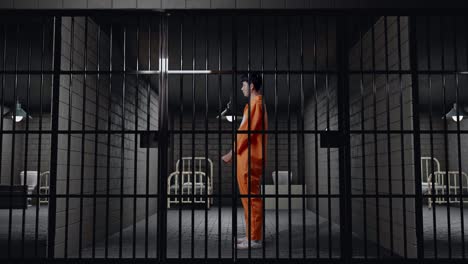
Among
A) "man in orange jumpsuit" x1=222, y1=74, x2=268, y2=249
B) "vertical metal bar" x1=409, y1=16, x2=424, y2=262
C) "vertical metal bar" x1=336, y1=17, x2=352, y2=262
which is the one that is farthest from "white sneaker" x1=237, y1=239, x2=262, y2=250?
"vertical metal bar" x1=409, y1=16, x2=424, y2=262

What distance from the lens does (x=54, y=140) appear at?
3.28 metres

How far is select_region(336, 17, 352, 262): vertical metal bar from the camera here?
10.5 ft

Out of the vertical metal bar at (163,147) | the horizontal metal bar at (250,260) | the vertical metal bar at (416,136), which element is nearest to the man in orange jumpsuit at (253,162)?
the horizontal metal bar at (250,260)

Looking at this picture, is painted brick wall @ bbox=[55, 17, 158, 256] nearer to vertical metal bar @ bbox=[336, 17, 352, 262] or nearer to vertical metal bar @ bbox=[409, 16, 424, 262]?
vertical metal bar @ bbox=[336, 17, 352, 262]

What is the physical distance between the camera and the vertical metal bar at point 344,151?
126 inches

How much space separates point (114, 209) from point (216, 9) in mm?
3105

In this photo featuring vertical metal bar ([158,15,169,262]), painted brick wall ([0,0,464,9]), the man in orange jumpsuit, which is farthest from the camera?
the man in orange jumpsuit

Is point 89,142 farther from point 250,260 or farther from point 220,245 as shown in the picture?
point 250,260

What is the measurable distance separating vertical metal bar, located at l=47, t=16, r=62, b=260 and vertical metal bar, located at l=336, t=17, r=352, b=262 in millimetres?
2267

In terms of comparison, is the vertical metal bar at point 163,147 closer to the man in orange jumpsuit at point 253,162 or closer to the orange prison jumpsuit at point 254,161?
the man in orange jumpsuit at point 253,162

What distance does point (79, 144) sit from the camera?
12.8 ft

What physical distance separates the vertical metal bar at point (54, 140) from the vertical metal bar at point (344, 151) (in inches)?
89.3

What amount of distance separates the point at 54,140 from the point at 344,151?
2.31m

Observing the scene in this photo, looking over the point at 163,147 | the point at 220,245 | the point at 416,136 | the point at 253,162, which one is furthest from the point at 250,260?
Answer: the point at 416,136
